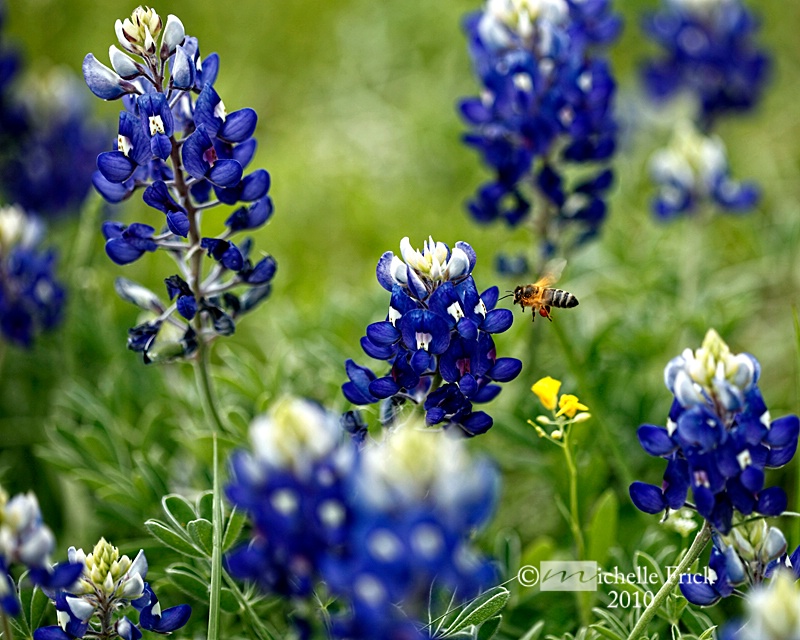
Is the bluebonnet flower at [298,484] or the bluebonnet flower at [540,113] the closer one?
the bluebonnet flower at [298,484]

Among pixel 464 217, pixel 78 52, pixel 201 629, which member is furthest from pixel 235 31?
pixel 201 629

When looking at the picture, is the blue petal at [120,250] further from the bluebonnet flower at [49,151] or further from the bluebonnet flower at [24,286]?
the bluebonnet flower at [49,151]

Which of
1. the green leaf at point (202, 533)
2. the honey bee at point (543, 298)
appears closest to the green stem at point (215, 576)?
the green leaf at point (202, 533)

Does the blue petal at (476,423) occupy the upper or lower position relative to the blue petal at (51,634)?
upper

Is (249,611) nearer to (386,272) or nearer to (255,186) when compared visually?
(386,272)

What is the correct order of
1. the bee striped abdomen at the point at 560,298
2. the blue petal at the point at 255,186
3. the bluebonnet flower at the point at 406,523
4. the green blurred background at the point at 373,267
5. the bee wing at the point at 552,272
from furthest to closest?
1. the green blurred background at the point at 373,267
2. the bee wing at the point at 552,272
3. the bee striped abdomen at the point at 560,298
4. the blue petal at the point at 255,186
5. the bluebonnet flower at the point at 406,523
